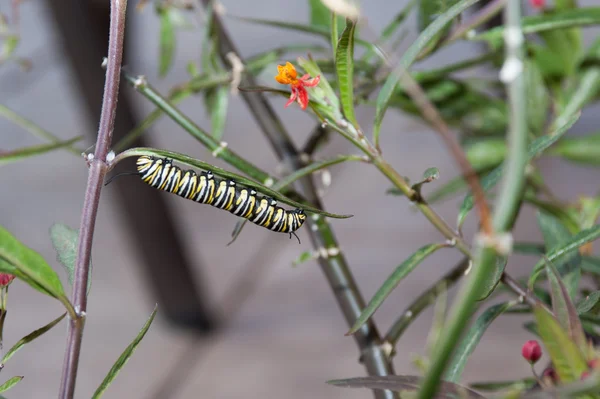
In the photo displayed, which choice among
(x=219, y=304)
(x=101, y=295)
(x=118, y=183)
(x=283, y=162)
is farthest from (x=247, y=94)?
(x=101, y=295)

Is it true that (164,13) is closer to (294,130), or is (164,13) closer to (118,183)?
(118,183)

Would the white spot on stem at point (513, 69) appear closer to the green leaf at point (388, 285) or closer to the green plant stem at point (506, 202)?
the green plant stem at point (506, 202)

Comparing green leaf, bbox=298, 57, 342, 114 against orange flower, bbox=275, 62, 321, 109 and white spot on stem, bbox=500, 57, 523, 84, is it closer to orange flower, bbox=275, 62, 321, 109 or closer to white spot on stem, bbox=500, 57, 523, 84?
orange flower, bbox=275, 62, 321, 109

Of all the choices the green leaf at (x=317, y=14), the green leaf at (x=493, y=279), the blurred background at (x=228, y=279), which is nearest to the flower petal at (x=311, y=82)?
the green leaf at (x=493, y=279)

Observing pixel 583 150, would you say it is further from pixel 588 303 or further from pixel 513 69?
pixel 513 69

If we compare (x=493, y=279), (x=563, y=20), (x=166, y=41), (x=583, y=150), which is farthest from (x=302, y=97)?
(x=583, y=150)

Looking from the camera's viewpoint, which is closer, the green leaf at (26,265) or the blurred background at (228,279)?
the green leaf at (26,265)
